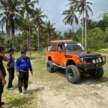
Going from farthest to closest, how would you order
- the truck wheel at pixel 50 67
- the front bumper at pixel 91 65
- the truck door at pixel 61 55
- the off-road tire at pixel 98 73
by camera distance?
1. the truck wheel at pixel 50 67
2. the truck door at pixel 61 55
3. the off-road tire at pixel 98 73
4. the front bumper at pixel 91 65

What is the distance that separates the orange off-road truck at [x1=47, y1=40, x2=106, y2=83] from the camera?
48.2ft

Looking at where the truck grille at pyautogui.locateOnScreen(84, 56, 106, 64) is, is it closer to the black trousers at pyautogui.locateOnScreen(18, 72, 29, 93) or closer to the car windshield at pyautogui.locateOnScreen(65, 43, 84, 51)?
the car windshield at pyautogui.locateOnScreen(65, 43, 84, 51)

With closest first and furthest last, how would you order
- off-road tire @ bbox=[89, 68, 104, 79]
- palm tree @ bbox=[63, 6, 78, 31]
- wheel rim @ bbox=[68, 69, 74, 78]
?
wheel rim @ bbox=[68, 69, 74, 78], off-road tire @ bbox=[89, 68, 104, 79], palm tree @ bbox=[63, 6, 78, 31]

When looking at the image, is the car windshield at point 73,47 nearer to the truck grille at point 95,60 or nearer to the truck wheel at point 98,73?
the truck wheel at point 98,73

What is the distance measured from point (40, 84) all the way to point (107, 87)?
131 inches

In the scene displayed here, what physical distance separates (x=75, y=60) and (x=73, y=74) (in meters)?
0.66

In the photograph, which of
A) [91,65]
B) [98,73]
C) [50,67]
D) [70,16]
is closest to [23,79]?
[91,65]

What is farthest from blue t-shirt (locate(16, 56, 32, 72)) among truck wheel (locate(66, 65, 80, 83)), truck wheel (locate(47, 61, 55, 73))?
truck wheel (locate(47, 61, 55, 73))

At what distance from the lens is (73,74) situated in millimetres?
14852

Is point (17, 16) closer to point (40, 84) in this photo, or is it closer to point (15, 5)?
point (15, 5)

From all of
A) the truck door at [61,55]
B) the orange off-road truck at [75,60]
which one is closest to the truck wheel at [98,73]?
the orange off-road truck at [75,60]

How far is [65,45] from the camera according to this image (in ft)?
55.0

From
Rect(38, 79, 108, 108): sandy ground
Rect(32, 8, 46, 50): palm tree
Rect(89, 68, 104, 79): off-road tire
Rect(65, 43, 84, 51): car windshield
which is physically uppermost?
Rect(32, 8, 46, 50): palm tree

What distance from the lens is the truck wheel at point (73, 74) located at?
14688 mm
